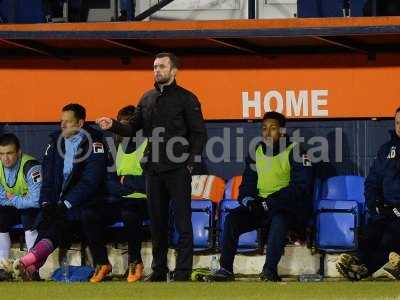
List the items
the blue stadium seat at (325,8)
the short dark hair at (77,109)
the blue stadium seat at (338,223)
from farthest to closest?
the blue stadium seat at (325,8)
the short dark hair at (77,109)
the blue stadium seat at (338,223)

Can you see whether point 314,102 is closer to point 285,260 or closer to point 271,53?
point 271,53

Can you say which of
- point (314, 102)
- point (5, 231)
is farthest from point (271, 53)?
point (5, 231)

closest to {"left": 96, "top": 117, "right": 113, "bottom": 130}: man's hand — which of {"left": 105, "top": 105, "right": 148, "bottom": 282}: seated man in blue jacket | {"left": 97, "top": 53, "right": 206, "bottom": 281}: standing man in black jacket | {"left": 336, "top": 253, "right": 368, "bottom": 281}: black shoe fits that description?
{"left": 97, "top": 53, "right": 206, "bottom": 281}: standing man in black jacket

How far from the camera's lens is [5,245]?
48.0ft

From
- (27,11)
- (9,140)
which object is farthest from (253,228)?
(27,11)

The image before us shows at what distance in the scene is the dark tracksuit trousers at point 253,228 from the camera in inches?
541

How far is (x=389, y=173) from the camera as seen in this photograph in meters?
14.0

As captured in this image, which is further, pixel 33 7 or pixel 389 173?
pixel 33 7

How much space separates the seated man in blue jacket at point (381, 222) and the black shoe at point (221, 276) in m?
0.96

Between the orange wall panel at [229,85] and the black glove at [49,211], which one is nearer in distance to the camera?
the black glove at [49,211]

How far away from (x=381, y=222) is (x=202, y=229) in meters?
1.81

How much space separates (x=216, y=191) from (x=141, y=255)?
1018 mm

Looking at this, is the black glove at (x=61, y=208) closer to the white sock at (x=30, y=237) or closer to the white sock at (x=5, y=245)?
the white sock at (x=30, y=237)

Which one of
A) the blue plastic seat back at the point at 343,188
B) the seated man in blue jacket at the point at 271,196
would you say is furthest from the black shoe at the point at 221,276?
the blue plastic seat back at the point at 343,188
